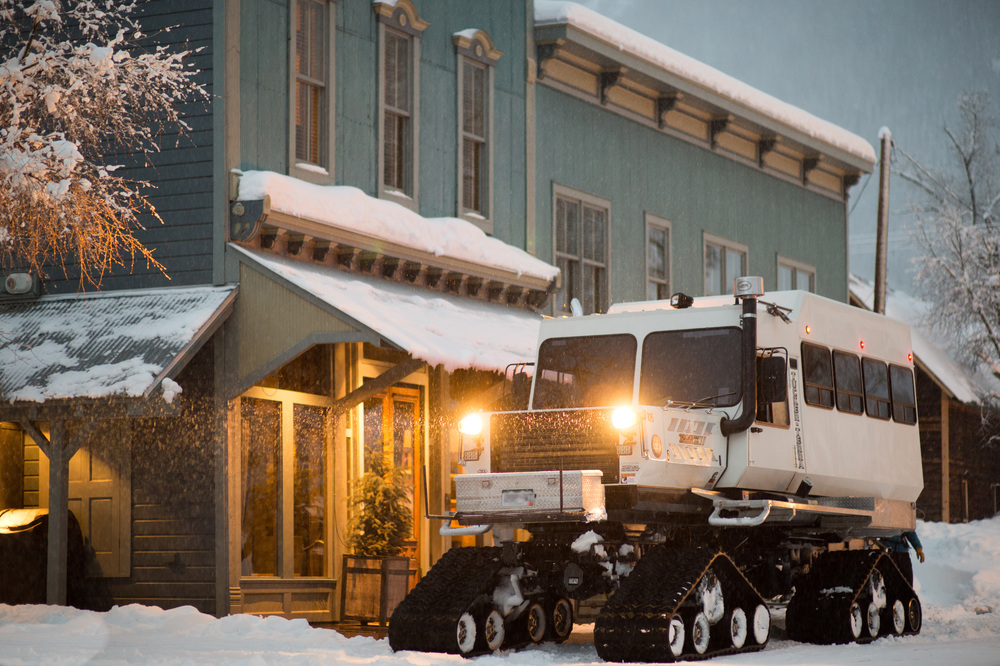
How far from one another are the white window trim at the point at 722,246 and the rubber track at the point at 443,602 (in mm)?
13258

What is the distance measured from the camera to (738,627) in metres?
12.5

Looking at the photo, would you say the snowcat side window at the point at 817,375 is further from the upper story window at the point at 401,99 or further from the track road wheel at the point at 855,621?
the upper story window at the point at 401,99

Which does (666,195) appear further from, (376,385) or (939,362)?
(939,362)

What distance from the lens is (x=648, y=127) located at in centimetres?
2397

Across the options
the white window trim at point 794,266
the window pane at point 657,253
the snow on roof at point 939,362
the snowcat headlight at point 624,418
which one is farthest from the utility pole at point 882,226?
the snowcat headlight at point 624,418

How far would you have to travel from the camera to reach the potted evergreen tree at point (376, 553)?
53.1 feet

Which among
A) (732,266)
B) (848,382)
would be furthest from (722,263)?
(848,382)

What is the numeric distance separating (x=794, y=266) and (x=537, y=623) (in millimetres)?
16359

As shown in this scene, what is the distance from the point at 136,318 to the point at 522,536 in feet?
23.9

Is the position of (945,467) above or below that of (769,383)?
below

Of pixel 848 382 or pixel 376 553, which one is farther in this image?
pixel 376 553

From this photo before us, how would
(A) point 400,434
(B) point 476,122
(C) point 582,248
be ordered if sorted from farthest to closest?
(C) point 582,248, (B) point 476,122, (A) point 400,434

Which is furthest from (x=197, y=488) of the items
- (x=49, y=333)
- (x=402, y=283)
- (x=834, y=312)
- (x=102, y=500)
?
(x=834, y=312)

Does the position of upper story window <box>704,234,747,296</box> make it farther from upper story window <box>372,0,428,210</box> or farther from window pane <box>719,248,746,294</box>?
upper story window <box>372,0,428,210</box>
